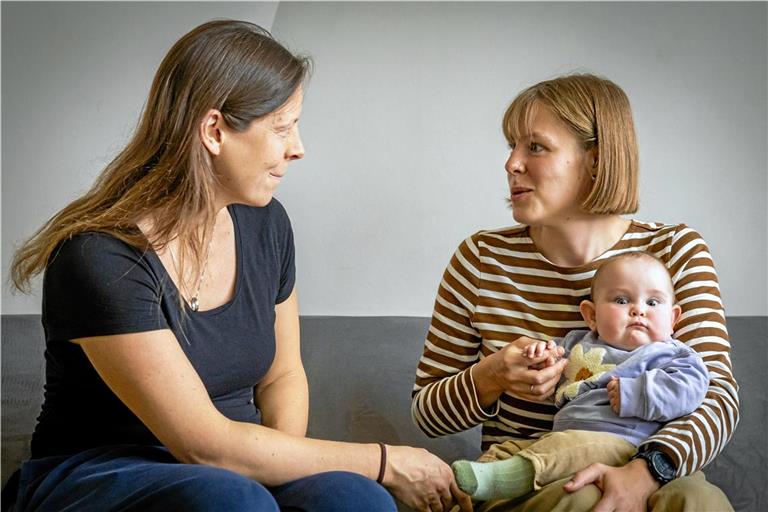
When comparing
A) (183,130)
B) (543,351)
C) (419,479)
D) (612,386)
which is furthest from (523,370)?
(183,130)

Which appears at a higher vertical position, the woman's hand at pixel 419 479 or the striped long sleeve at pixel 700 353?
the striped long sleeve at pixel 700 353

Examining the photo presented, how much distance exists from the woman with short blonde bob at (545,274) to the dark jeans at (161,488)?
354 mm

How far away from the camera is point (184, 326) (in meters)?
1.66

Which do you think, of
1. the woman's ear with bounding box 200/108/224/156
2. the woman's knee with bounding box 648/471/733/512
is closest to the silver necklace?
the woman's ear with bounding box 200/108/224/156

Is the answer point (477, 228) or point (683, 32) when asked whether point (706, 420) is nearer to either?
point (477, 228)

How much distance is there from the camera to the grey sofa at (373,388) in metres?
2.00

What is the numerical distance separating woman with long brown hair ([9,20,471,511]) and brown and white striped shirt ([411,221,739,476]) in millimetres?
237

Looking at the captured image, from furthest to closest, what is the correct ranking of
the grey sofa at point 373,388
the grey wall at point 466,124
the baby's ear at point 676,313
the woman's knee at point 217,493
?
1. the grey wall at point 466,124
2. the grey sofa at point 373,388
3. the baby's ear at point 676,313
4. the woman's knee at point 217,493

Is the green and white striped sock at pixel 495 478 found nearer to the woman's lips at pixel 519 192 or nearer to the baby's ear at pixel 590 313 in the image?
the baby's ear at pixel 590 313

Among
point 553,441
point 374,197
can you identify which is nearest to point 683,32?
point 374,197

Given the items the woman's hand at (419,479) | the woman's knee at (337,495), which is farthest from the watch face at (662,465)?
the woman's knee at (337,495)

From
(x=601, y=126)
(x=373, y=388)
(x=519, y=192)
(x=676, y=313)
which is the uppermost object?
(x=601, y=126)

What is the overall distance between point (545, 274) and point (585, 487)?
0.46 meters

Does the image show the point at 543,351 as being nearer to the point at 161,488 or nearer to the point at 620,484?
the point at 620,484
